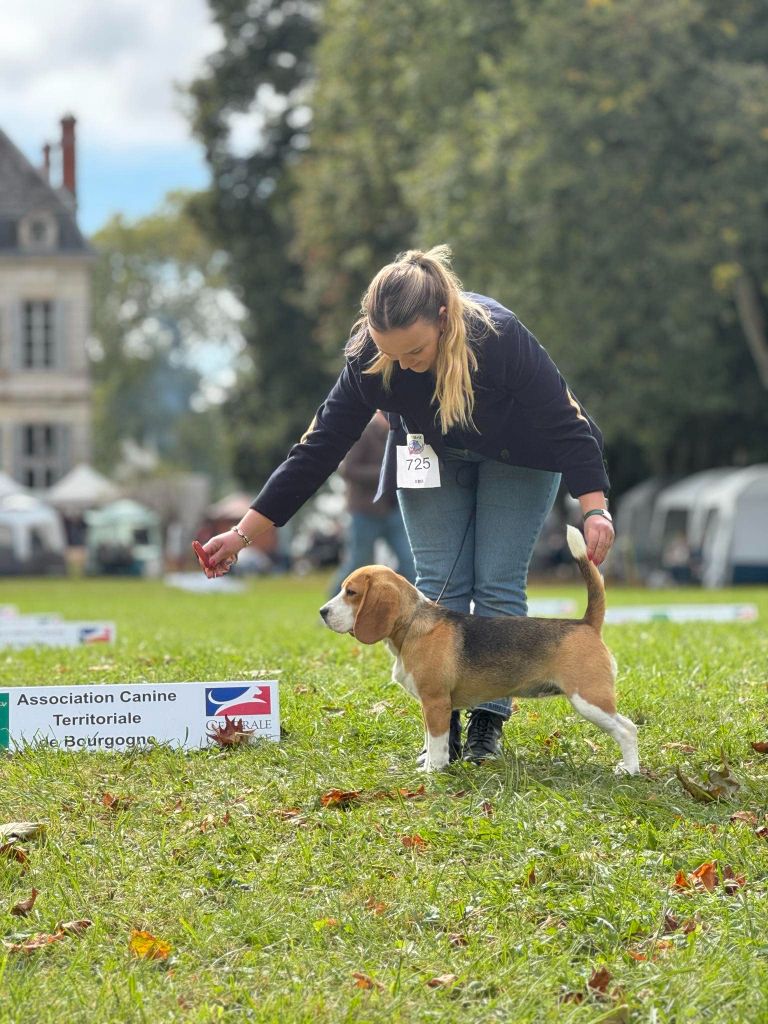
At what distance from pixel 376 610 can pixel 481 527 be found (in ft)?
2.20

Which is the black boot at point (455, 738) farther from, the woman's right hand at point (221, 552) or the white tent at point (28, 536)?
the white tent at point (28, 536)

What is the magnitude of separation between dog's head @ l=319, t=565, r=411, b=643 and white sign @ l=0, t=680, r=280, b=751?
744mm

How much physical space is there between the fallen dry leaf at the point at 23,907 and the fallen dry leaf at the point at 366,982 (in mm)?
1075

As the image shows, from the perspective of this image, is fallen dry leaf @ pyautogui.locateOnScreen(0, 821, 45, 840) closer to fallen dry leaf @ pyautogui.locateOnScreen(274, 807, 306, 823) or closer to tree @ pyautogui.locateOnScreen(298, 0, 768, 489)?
fallen dry leaf @ pyautogui.locateOnScreen(274, 807, 306, 823)

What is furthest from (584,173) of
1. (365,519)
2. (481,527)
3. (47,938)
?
(47,938)

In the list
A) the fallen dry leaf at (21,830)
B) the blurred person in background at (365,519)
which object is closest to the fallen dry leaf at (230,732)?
the fallen dry leaf at (21,830)

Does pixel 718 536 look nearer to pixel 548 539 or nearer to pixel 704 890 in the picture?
pixel 548 539

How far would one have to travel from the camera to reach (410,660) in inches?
211

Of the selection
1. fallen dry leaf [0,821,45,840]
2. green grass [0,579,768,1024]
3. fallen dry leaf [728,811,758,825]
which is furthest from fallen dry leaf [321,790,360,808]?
fallen dry leaf [728,811,758,825]

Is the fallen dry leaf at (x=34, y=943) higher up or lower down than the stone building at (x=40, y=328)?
lower down

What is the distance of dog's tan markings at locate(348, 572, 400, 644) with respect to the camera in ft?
17.4

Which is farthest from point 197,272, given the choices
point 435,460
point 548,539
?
point 435,460

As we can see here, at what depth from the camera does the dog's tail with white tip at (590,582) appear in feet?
17.1

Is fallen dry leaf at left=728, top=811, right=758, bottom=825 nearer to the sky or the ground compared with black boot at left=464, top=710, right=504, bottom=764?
nearer to the ground
